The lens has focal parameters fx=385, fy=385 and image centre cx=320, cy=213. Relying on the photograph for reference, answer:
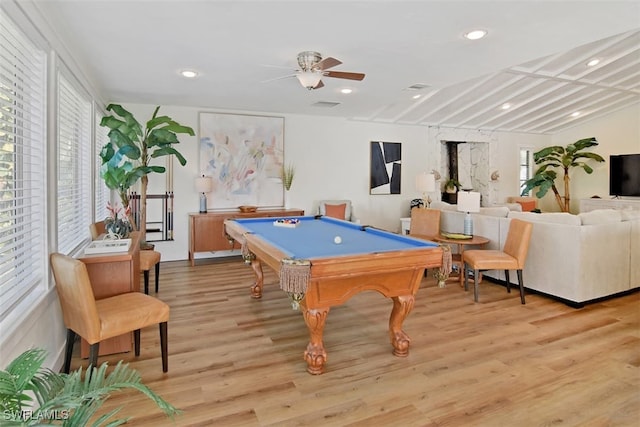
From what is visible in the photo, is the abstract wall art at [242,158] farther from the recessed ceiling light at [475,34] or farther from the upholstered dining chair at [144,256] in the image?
the recessed ceiling light at [475,34]

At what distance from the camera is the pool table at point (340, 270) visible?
7.92ft

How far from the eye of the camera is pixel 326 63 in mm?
3584

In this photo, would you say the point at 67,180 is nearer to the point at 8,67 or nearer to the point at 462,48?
the point at 8,67

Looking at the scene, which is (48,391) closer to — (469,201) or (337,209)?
(469,201)

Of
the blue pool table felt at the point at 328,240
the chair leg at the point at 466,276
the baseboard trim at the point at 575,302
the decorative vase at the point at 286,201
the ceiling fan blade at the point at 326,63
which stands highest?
the ceiling fan blade at the point at 326,63

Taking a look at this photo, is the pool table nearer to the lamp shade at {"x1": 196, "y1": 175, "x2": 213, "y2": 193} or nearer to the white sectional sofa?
the white sectional sofa

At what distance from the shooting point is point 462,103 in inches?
288

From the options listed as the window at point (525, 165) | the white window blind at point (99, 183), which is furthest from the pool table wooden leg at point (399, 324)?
the window at point (525, 165)

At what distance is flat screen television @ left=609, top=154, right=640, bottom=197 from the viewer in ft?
27.1

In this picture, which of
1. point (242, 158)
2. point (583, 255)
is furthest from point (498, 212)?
point (242, 158)

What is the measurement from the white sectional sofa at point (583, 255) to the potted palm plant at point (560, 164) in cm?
466

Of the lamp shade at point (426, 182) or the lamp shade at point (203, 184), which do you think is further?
the lamp shade at point (426, 182)


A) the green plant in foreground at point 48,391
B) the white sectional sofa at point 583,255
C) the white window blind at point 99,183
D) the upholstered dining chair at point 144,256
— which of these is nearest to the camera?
the green plant in foreground at point 48,391

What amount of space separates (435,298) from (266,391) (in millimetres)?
2525
